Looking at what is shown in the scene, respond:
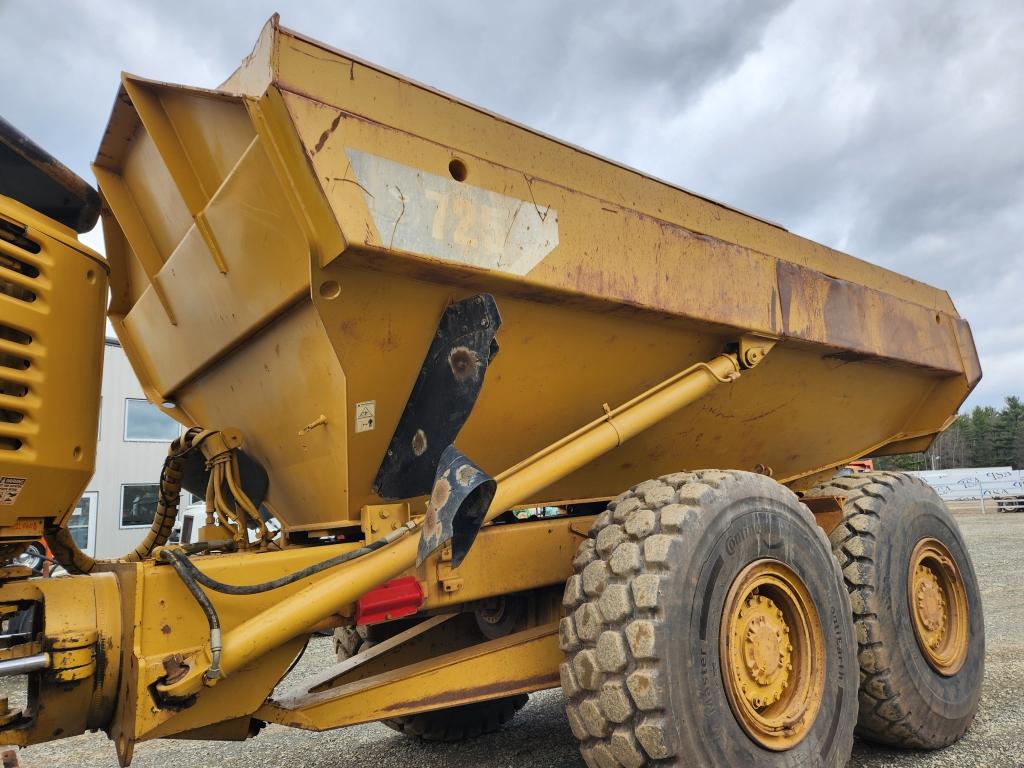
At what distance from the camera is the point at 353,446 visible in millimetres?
2354

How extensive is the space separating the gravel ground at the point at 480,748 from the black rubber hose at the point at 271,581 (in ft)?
5.54

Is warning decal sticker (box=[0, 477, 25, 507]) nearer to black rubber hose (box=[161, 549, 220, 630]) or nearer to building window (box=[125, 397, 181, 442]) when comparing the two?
black rubber hose (box=[161, 549, 220, 630])

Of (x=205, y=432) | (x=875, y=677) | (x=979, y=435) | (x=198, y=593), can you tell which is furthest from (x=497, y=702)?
(x=979, y=435)

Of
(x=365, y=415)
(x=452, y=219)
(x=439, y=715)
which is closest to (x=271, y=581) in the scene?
(x=365, y=415)

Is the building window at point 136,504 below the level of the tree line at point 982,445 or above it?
below

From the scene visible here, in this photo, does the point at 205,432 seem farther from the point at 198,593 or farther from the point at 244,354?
the point at 198,593

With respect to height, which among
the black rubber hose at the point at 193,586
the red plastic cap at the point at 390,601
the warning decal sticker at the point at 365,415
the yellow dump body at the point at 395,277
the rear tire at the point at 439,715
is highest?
the yellow dump body at the point at 395,277

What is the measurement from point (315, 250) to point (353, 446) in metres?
0.68

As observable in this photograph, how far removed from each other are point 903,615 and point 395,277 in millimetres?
2782

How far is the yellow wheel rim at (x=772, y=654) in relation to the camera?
2.42 m

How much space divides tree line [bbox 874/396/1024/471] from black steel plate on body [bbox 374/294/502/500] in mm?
69557

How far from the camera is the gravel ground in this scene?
325 cm

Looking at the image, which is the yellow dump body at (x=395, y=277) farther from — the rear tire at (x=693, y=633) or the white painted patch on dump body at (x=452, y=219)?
the rear tire at (x=693, y=633)

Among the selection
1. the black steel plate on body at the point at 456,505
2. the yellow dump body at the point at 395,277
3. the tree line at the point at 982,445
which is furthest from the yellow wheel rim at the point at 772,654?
the tree line at the point at 982,445
